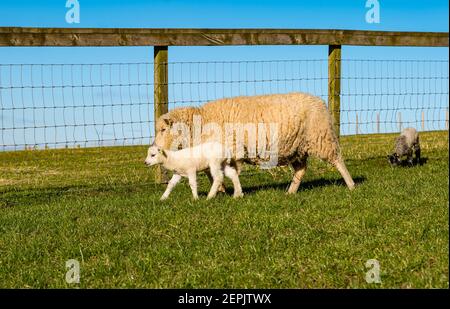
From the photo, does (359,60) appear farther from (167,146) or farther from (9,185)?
(9,185)

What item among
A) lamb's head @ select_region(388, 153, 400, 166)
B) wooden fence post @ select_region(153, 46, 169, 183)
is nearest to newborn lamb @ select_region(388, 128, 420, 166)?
lamb's head @ select_region(388, 153, 400, 166)

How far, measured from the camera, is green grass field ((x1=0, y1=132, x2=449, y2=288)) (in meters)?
5.34

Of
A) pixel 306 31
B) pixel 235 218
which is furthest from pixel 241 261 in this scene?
pixel 306 31

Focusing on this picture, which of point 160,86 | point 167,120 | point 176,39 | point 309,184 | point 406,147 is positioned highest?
point 176,39

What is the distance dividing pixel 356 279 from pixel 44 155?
14.3m

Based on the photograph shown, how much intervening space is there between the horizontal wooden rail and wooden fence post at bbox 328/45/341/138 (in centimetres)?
19

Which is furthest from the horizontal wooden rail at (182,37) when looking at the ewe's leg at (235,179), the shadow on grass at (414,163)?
the ewe's leg at (235,179)

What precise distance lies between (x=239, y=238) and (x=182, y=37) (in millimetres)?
5991

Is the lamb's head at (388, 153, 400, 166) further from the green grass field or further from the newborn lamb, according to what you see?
the green grass field

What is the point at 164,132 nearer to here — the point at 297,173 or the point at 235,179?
the point at 235,179

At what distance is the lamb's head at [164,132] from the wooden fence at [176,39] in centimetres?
180

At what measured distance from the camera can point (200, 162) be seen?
8.94 metres

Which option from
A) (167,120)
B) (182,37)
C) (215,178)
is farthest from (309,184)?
(182,37)
